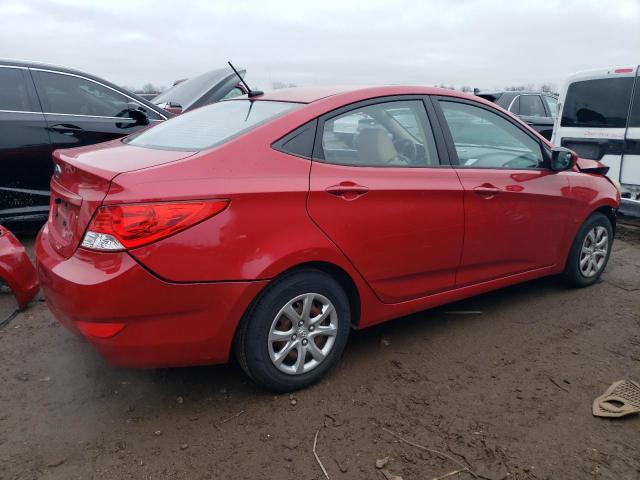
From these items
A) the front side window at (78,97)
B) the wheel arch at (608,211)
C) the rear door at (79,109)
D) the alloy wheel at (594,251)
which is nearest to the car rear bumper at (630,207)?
the wheel arch at (608,211)

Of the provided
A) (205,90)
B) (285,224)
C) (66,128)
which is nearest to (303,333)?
(285,224)

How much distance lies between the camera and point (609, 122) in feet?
21.0

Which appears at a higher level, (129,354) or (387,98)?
(387,98)

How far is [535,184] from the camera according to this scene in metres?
3.75

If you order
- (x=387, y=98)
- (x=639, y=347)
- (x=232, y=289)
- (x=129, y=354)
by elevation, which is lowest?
(x=639, y=347)

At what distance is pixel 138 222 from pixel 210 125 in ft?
3.15

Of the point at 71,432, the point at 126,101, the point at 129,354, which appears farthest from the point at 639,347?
the point at 126,101

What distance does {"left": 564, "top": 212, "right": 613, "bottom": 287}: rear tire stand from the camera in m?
4.22

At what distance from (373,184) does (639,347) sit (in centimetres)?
202

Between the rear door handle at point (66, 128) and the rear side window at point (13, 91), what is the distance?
0.88 ft

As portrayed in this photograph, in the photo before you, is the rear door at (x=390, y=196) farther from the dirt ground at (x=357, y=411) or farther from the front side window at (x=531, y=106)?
the front side window at (x=531, y=106)

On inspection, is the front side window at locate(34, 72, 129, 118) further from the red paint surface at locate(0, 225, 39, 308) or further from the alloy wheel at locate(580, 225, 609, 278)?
the alloy wheel at locate(580, 225, 609, 278)

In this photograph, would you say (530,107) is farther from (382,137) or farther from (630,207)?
(382,137)

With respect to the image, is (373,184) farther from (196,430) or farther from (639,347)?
(639,347)
